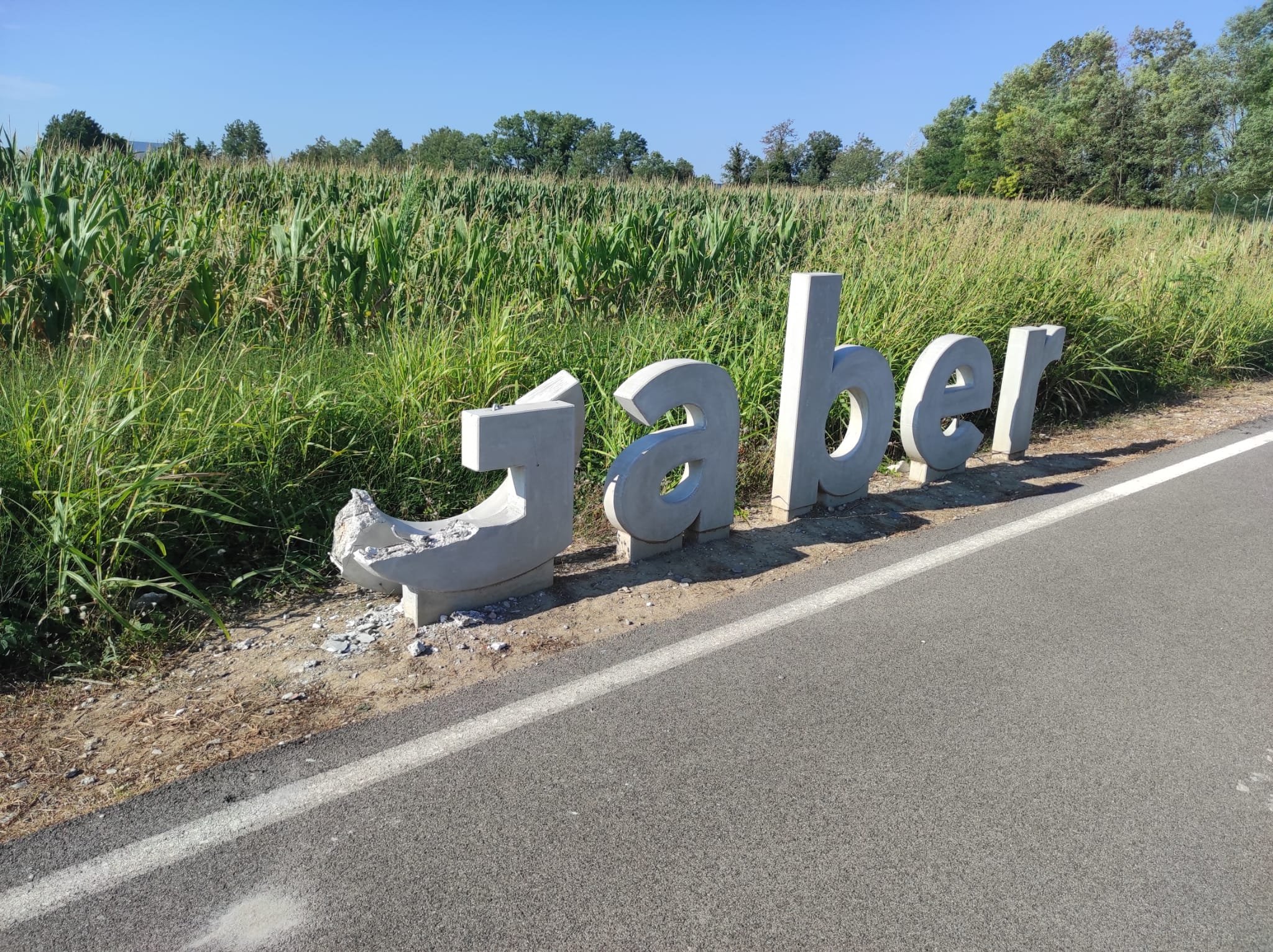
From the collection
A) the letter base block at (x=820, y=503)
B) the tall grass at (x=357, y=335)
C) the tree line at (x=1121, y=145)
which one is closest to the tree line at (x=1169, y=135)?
the tree line at (x=1121, y=145)

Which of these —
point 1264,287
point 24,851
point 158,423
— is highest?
point 1264,287

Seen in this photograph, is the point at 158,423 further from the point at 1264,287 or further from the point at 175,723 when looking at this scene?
the point at 1264,287

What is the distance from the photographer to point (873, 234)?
31.2ft

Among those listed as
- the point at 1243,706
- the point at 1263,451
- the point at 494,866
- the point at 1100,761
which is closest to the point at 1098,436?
the point at 1263,451

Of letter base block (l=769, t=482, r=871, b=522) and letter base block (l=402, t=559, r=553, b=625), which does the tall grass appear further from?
letter base block (l=402, t=559, r=553, b=625)

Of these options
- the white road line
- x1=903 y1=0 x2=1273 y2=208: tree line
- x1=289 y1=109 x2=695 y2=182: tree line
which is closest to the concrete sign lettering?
the white road line

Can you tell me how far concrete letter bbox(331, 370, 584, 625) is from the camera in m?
3.61

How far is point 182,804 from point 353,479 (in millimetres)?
2272

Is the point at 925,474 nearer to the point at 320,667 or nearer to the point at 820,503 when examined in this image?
the point at 820,503

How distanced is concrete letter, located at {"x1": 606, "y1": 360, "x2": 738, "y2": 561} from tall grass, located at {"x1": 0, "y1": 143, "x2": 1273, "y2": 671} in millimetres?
874

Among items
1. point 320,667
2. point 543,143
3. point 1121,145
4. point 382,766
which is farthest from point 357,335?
point 543,143

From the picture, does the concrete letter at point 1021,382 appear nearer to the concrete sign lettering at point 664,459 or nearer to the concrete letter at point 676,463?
the concrete sign lettering at point 664,459

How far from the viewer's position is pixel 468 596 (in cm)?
385

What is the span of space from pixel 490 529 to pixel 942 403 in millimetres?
3493
